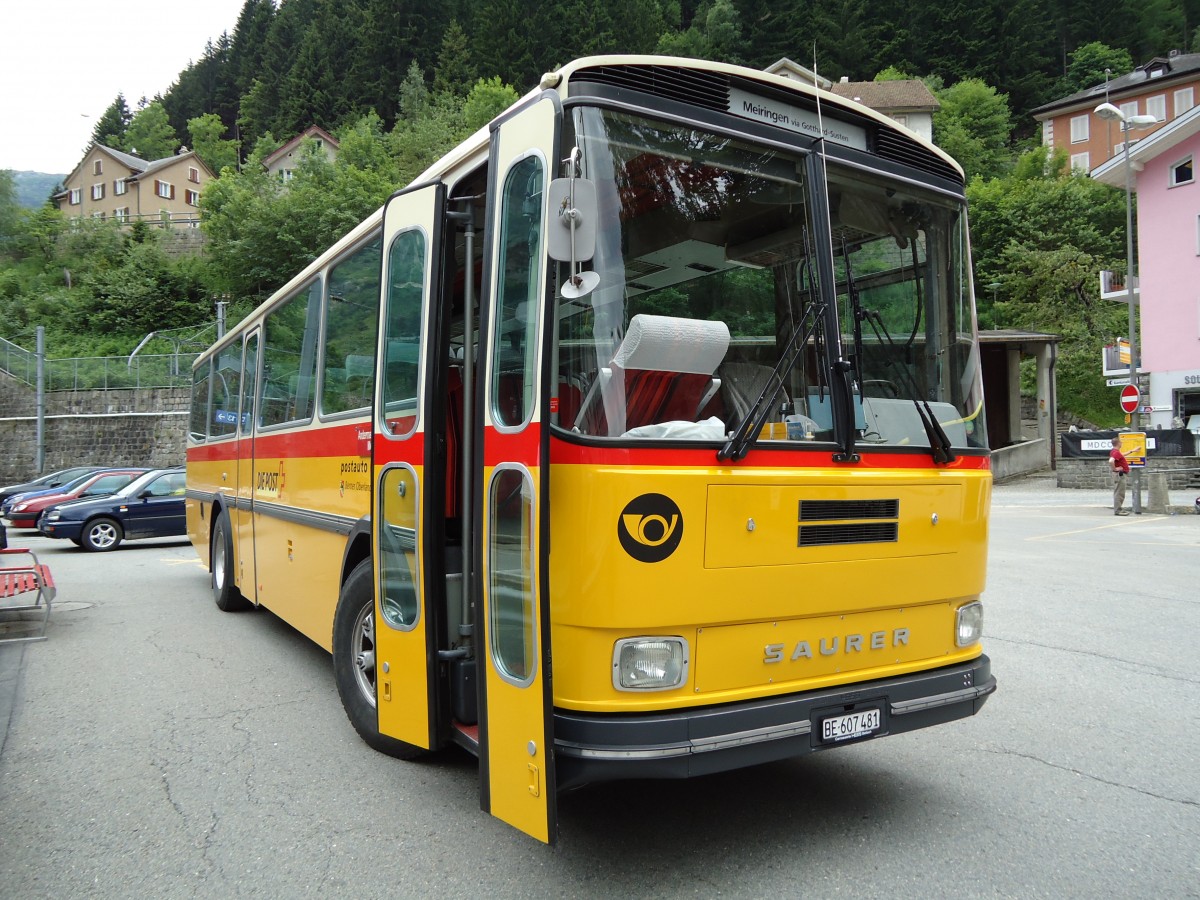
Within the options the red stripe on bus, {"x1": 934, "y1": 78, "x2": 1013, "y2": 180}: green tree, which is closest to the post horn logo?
the red stripe on bus

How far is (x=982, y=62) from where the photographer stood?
7744 cm

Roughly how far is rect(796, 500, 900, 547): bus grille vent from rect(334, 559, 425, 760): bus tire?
250cm

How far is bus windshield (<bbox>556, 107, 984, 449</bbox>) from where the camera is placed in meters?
3.50

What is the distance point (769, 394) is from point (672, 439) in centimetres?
49

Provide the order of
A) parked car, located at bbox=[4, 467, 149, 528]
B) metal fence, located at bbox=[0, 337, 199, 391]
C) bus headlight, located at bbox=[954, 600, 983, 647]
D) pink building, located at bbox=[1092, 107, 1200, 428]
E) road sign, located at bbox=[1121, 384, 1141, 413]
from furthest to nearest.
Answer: metal fence, located at bbox=[0, 337, 199, 391], pink building, located at bbox=[1092, 107, 1200, 428], road sign, located at bbox=[1121, 384, 1141, 413], parked car, located at bbox=[4, 467, 149, 528], bus headlight, located at bbox=[954, 600, 983, 647]

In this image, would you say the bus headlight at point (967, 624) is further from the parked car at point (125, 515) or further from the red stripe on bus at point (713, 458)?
the parked car at point (125, 515)

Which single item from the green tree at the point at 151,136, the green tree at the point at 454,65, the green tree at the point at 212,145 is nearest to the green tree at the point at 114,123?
the green tree at the point at 151,136

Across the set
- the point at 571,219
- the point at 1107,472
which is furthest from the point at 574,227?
the point at 1107,472

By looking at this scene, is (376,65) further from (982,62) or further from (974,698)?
(974,698)

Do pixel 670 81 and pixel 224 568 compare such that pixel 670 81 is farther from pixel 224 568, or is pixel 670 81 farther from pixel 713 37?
pixel 713 37

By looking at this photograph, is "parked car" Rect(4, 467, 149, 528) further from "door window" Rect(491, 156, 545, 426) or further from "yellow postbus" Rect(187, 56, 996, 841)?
"door window" Rect(491, 156, 545, 426)

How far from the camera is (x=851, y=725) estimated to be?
376cm

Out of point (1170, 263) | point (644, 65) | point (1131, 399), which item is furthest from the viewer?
point (1170, 263)

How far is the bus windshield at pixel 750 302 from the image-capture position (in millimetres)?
3496
